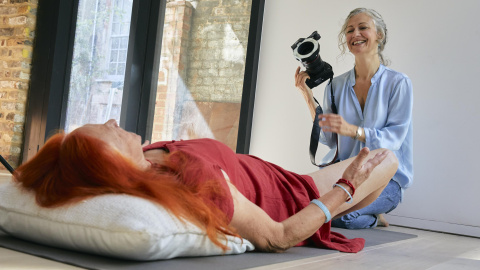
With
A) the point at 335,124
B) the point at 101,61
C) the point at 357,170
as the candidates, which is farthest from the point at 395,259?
the point at 101,61

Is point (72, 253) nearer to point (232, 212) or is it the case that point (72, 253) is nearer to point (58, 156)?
point (58, 156)

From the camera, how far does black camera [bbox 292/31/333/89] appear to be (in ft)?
9.00

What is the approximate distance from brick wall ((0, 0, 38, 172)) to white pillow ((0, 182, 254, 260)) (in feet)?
8.40

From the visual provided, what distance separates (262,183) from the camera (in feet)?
5.58

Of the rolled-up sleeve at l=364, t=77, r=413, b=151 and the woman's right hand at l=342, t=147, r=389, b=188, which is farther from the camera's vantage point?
the rolled-up sleeve at l=364, t=77, r=413, b=151

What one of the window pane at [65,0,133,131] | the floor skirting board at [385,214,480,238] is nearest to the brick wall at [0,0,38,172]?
the window pane at [65,0,133,131]

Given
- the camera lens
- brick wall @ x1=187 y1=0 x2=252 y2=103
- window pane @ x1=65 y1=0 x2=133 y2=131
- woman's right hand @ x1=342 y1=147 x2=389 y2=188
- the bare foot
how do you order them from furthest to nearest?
brick wall @ x1=187 y1=0 x2=252 y2=103
window pane @ x1=65 y1=0 x2=133 y2=131
the bare foot
the camera lens
woman's right hand @ x1=342 y1=147 x2=389 y2=188

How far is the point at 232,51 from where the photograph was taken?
4145 millimetres

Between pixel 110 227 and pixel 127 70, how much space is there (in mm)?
2916

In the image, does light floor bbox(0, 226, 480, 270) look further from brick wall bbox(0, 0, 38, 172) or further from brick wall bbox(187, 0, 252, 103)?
brick wall bbox(0, 0, 38, 172)

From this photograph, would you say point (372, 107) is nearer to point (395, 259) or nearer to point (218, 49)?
point (395, 259)

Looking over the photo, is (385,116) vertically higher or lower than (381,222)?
higher

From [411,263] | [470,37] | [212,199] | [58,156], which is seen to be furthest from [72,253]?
[470,37]

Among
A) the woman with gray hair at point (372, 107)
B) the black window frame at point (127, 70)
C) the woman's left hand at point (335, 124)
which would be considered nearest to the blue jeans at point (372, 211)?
the woman with gray hair at point (372, 107)
